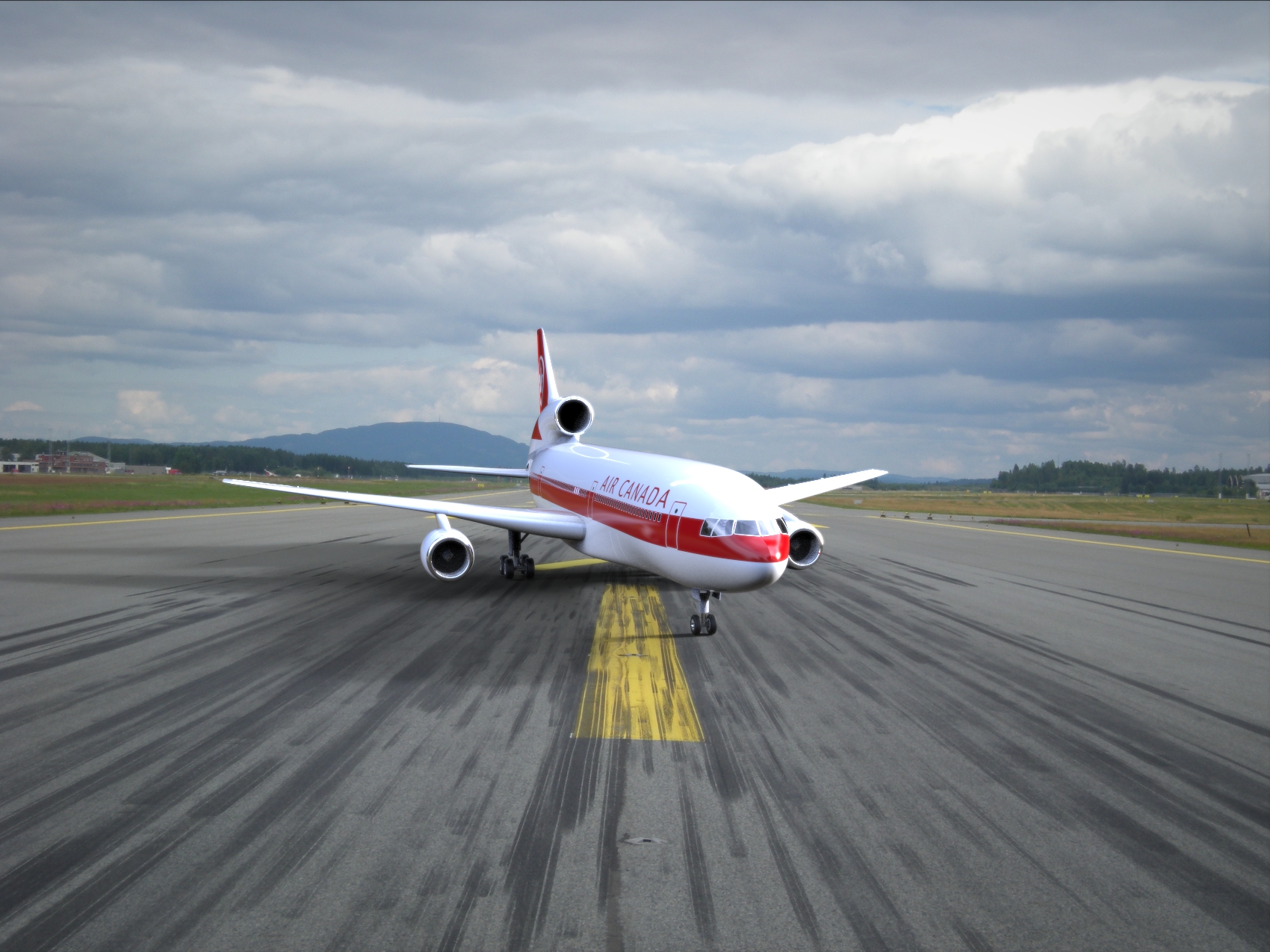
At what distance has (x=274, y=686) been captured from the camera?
44.4 ft

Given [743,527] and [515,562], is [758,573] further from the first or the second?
[515,562]

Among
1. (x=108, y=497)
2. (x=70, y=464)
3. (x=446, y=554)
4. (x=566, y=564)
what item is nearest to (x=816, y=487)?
(x=566, y=564)

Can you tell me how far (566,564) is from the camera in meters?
31.8

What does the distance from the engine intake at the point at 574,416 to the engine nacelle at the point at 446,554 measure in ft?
38.7

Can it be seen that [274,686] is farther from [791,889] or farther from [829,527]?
[829,527]

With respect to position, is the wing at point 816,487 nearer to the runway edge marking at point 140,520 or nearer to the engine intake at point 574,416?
the engine intake at point 574,416

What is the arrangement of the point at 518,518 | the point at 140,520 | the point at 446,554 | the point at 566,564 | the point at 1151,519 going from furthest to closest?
the point at 1151,519
the point at 140,520
the point at 566,564
the point at 518,518
the point at 446,554

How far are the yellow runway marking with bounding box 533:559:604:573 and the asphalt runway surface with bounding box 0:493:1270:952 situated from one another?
28.7 ft

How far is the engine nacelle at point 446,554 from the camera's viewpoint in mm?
22391

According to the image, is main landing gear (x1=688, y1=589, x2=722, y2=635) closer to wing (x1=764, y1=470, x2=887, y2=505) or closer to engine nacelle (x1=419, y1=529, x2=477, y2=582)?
engine nacelle (x1=419, y1=529, x2=477, y2=582)

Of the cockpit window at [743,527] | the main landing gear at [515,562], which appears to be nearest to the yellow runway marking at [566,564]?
the main landing gear at [515,562]

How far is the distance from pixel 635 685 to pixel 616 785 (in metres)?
4.65

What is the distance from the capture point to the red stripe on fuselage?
637 inches

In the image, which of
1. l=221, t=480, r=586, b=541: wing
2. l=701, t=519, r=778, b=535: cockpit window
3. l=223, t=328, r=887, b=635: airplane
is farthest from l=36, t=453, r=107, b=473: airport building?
l=701, t=519, r=778, b=535: cockpit window
